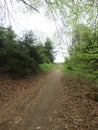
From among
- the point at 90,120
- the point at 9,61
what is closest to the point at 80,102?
the point at 90,120

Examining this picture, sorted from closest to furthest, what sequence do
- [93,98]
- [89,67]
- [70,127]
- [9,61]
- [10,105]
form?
[70,127] < [10,105] < [93,98] < [89,67] < [9,61]

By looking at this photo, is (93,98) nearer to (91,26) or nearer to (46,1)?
(91,26)

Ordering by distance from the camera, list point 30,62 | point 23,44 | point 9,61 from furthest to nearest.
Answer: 1. point 23,44
2. point 30,62
3. point 9,61

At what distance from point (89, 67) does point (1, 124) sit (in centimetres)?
583

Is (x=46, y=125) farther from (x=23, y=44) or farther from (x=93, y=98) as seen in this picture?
(x=23, y=44)

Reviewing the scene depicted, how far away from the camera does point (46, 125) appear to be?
483 centimetres

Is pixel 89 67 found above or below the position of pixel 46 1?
below

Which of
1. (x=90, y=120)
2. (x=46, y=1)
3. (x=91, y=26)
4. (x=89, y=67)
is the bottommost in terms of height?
(x=90, y=120)

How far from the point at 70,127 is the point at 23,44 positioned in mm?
12172

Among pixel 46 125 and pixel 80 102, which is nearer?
pixel 46 125

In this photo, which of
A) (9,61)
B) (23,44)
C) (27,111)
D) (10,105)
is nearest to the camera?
(27,111)

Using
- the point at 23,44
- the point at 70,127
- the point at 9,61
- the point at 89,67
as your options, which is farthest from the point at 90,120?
the point at 23,44

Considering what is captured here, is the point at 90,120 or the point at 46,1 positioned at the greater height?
the point at 46,1

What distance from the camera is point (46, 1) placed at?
5.37m
